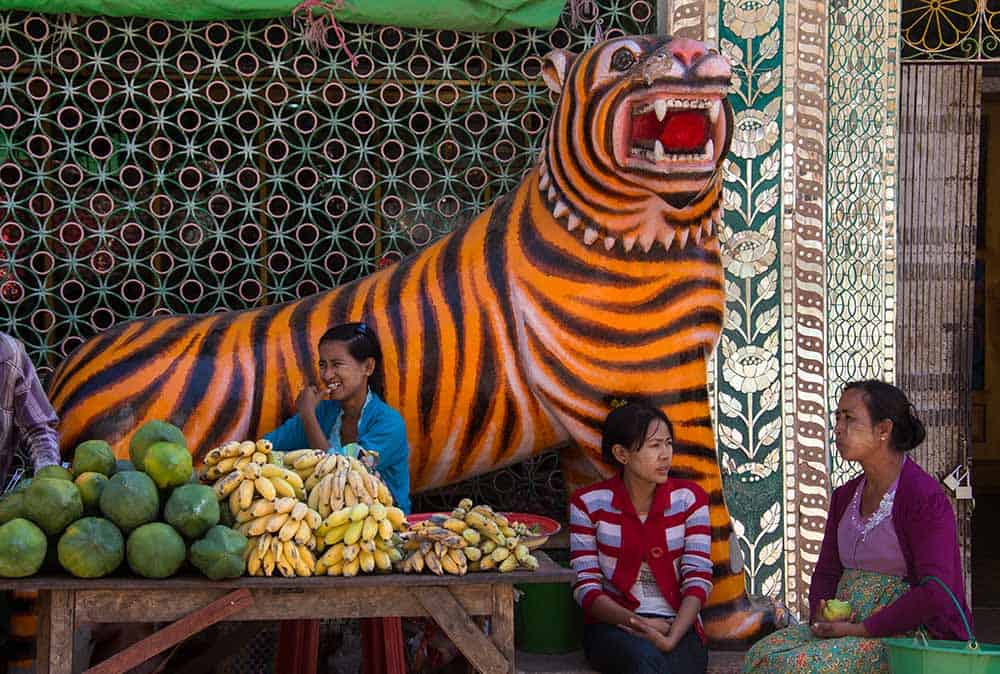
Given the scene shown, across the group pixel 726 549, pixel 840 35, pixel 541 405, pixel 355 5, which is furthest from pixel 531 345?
pixel 840 35

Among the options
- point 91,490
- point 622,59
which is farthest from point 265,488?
point 622,59

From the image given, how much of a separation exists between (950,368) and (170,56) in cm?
394

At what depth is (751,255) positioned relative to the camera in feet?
18.1

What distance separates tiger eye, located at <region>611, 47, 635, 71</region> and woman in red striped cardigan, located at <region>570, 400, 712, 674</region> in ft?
4.37

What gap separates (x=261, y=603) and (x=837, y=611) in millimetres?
1837

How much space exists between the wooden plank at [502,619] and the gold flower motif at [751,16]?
299 cm

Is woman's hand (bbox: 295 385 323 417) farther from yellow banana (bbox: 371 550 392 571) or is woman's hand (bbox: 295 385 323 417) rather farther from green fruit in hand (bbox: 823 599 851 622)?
green fruit in hand (bbox: 823 599 851 622)

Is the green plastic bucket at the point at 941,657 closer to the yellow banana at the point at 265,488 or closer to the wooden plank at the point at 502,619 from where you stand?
the wooden plank at the point at 502,619

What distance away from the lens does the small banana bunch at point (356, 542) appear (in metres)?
3.59

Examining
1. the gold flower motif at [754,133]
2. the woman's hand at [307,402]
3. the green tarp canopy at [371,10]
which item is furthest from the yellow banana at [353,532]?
the gold flower motif at [754,133]

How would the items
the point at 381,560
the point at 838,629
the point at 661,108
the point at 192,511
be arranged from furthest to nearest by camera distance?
the point at 661,108
the point at 838,629
the point at 381,560
the point at 192,511

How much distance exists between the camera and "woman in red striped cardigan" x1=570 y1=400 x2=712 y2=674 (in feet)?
14.2

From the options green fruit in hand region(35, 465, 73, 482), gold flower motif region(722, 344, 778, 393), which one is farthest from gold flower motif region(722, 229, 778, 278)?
green fruit in hand region(35, 465, 73, 482)

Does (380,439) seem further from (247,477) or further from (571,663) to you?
(571,663)
